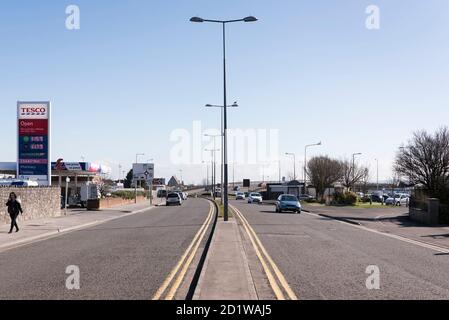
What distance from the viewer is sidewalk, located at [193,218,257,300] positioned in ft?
30.4

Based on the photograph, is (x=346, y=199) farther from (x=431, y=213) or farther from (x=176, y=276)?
(x=176, y=276)

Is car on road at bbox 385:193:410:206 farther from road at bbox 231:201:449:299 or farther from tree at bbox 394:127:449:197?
road at bbox 231:201:449:299

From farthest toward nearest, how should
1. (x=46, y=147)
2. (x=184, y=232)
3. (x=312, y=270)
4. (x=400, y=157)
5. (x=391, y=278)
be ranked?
1. (x=400, y=157)
2. (x=46, y=147)
3. (x=184, y=232)
4. (x=312, y=270)
5. (x=391, y=278)

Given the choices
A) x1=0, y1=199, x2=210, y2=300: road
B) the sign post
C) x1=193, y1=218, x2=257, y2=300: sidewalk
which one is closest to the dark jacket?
x1=0, y1=199, x2=210, y2=300: road

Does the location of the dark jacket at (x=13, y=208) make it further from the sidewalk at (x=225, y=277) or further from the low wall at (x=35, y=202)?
the sidewalk at (x=225, y=277)

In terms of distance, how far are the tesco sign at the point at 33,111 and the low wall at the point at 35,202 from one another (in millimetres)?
4514

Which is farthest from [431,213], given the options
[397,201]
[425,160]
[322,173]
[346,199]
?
[322,173]

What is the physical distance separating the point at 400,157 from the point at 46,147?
89.8 feet

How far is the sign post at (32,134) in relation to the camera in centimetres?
3484

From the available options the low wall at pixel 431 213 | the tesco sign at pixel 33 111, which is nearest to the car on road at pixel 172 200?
the tesco sign at pixel 33 111

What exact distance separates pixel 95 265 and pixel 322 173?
245ft

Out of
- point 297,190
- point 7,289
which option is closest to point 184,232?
point 7,289
